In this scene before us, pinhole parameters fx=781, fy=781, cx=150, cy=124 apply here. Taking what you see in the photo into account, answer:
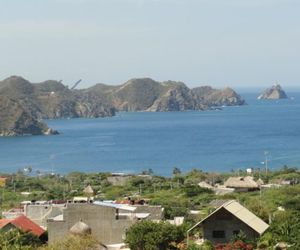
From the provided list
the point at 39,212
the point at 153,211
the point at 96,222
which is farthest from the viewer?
the point at 39,212

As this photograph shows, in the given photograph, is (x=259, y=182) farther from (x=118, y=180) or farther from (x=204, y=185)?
(x=118, y=180)

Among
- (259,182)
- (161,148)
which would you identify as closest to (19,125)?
(161,148)

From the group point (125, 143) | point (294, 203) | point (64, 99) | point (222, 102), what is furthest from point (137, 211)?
point (222, 102)

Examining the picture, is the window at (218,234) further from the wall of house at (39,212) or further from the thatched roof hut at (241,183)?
the thatched roof hut at (241,183)

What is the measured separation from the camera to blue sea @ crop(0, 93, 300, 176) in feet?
215

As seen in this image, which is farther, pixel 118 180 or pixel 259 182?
pixel 118 180

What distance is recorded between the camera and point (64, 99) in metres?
156

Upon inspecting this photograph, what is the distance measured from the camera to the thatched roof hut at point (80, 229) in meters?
18.5

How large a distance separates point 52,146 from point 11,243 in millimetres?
71901

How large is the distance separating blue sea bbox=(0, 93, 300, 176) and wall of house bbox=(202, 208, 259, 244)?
4259cm

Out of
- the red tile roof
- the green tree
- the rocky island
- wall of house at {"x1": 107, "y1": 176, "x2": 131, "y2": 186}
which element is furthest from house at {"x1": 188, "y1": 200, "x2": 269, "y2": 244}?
the rocky island

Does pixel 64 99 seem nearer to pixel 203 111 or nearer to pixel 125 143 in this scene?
pixel 203 111

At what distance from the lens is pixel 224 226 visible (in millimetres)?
16906

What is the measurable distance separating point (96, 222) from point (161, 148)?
61.1 m
